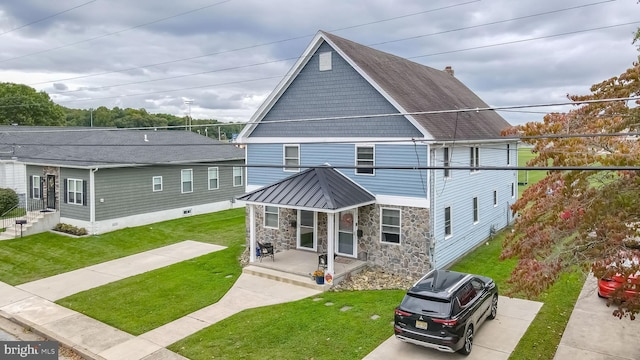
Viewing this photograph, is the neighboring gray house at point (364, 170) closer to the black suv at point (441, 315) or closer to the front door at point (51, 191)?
the black suv at point (441, 315)

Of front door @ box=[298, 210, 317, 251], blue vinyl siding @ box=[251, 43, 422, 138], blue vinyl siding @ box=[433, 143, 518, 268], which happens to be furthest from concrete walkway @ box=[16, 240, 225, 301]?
blue vinyl siding @ box=[433, 143, 518, 268]

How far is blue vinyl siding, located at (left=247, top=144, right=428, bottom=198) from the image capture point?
15102 millimetres

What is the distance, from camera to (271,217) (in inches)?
744

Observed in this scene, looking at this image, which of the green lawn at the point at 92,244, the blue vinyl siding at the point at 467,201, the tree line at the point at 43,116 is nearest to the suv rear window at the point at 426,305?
the blue vinyl siding at the point at 467,201

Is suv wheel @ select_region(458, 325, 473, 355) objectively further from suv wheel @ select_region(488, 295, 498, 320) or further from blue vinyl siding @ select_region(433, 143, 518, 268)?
blue vinyl siding @ select_region(433, 143, 518, 268)

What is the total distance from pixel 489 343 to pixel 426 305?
83.3 inches

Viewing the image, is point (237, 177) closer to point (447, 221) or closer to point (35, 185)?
point (35, 185)

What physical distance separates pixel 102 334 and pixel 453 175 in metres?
12.5

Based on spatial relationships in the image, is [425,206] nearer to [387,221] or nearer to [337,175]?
[387,221]

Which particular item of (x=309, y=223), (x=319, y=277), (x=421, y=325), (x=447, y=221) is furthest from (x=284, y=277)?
(x=421, y=325)

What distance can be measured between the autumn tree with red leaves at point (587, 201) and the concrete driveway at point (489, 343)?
2.72 m

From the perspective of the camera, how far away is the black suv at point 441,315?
9.19 meters

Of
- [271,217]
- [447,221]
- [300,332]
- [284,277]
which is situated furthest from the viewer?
[271,217]

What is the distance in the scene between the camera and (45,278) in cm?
1592
